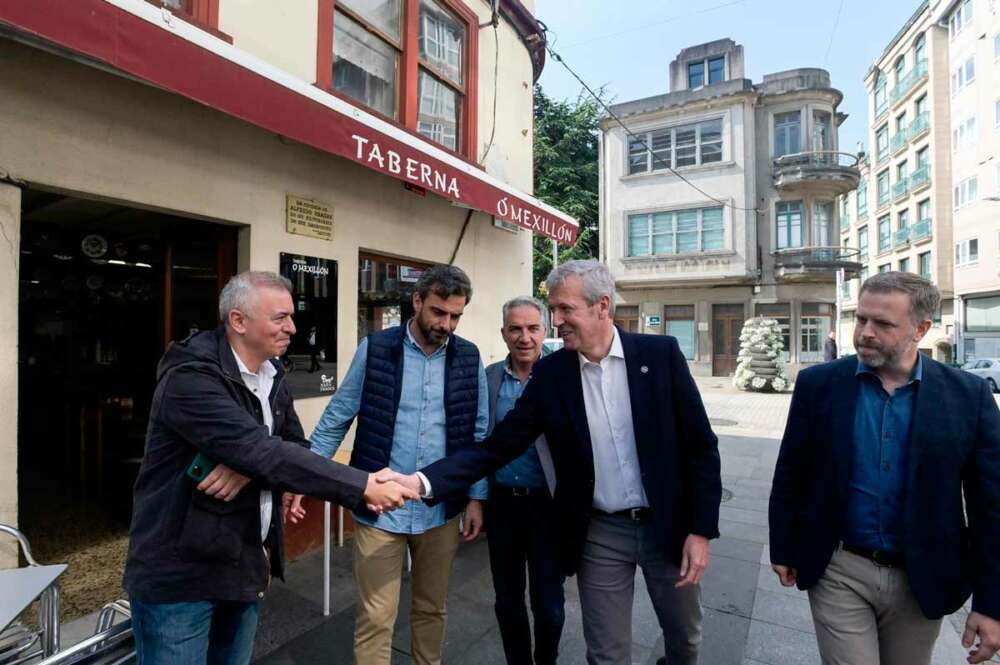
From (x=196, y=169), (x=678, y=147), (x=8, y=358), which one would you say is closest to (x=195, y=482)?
(x=8, y=358)

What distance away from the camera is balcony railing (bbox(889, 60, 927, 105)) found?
29.6m

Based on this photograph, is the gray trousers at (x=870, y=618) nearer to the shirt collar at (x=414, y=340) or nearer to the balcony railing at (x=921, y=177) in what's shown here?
the shirt collar at (x=414, y=340)

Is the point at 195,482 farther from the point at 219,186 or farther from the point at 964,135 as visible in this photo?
the point at 964,135

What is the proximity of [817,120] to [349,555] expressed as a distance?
25107 mm

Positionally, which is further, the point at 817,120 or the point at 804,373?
the point at 817,120

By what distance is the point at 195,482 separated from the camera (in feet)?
5.68

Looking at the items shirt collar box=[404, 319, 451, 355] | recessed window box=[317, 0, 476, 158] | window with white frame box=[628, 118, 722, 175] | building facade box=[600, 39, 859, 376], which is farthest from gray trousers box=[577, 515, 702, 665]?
window with white frame box=[628, 118, 722, 175]

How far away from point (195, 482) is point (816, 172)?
963 inches

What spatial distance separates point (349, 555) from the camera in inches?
165

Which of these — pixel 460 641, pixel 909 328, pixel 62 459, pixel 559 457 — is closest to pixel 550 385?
pixel 559 457

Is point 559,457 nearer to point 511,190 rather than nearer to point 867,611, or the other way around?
point 867,611

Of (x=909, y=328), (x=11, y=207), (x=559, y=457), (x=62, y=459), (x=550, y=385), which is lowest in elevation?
(x=62, y=459)

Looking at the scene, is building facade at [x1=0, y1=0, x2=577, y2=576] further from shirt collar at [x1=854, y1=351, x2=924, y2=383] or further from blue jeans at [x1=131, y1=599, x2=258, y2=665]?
shirt collar at [x1=854, y1=351, x2=924, y2=383]

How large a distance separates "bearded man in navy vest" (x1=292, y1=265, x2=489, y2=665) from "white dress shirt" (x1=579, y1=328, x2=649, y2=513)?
64 cm
